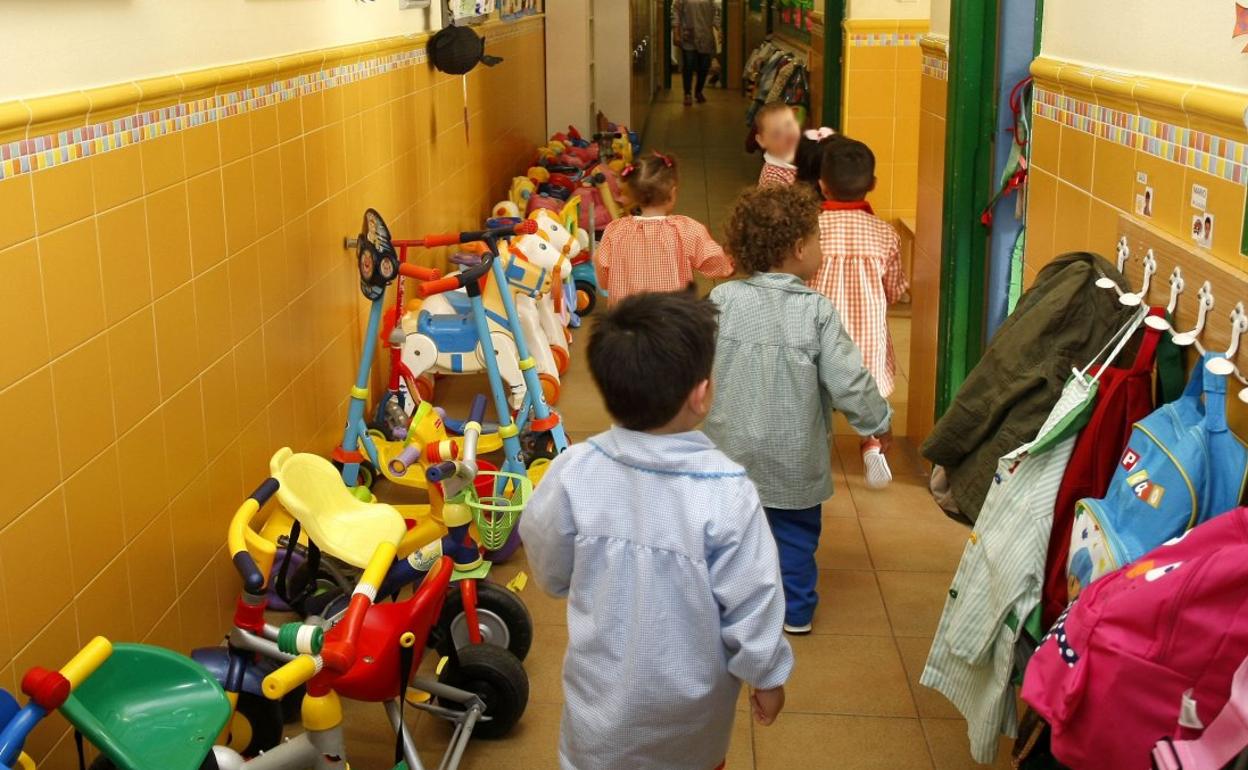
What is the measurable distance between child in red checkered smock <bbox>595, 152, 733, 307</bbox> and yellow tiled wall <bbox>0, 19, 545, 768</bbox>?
918mm

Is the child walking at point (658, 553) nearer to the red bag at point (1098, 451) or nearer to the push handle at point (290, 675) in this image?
the push handle at point (290, 675)

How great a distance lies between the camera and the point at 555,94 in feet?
35.7

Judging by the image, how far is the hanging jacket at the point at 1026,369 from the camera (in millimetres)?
2527

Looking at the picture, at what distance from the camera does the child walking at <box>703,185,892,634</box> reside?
3.30m

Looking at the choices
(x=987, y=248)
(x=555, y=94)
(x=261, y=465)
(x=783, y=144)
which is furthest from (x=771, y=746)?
(x=555, y=94)

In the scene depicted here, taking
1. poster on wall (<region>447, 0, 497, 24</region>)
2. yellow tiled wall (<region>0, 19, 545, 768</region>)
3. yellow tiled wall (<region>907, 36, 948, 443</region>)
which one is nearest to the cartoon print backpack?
yellow tiled wall (<region>0, 19, 545, 768</region>)

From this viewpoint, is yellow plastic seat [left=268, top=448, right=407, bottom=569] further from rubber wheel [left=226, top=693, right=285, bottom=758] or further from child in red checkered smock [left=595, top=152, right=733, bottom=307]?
child in red checkered smock [left=595, top=152, right=733, bottom=307]

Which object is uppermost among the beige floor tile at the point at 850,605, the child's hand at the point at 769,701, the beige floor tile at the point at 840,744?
the child's hand at the point at 769,701

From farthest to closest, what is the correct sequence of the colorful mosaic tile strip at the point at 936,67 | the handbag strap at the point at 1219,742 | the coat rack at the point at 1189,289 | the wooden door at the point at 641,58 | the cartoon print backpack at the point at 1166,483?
the wooden door at the point at 641,58, the colorful mosaic tile strip at the point at 936,67, the coat rack at the point at 1189,289, the cartoon print backpack at the point at 1166,483, the handbag strap at the point at 1219,742

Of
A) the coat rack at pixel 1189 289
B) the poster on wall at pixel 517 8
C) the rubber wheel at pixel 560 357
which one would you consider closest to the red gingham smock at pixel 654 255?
the rubber wheel at pixel 560 357

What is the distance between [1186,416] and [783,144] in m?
4.07

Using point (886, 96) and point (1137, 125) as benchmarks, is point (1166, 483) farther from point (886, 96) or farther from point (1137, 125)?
point (886, 96)

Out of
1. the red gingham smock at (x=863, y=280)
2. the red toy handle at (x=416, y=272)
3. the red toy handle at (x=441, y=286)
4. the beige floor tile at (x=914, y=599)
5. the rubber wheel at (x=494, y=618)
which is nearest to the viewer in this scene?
the rubber wheel at (x=494, y=618)

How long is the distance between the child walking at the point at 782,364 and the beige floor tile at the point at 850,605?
16.5 inches
